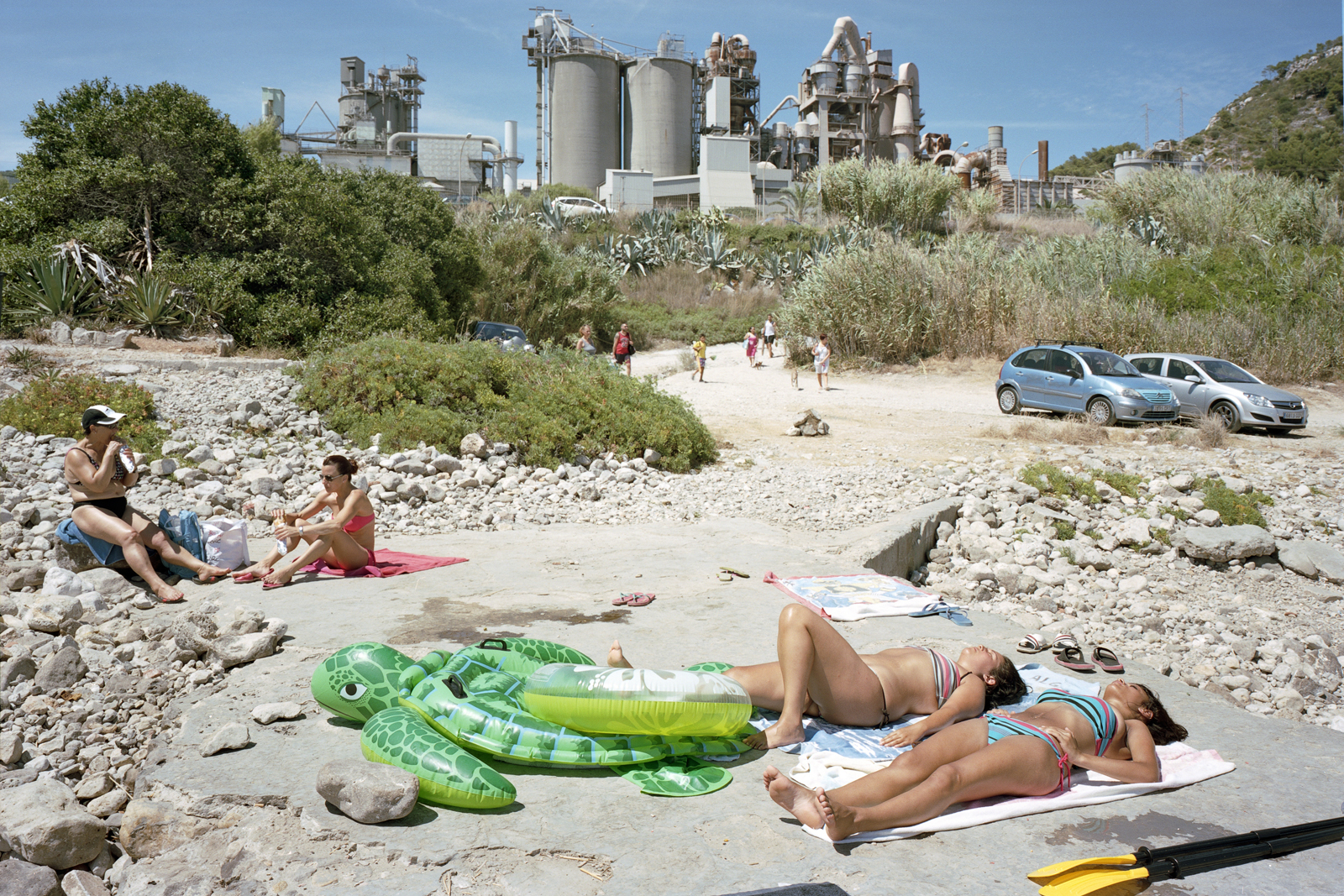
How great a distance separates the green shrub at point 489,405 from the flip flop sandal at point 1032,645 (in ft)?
20.3

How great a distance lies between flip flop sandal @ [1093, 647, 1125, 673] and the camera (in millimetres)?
4594

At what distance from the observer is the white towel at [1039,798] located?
2.96 meters

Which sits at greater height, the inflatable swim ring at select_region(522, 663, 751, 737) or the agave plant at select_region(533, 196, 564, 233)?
the agave plant at select_region(533, 196, 564, 233)

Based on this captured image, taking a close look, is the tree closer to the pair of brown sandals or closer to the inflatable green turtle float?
the inflatable green turtle float

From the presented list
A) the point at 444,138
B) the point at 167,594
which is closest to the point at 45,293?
the point at 167,594

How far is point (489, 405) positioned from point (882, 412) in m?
8.46

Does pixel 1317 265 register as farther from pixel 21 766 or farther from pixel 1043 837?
pixel 21 766

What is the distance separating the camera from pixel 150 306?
1477 cm

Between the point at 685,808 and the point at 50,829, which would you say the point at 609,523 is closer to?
the point at 685,808

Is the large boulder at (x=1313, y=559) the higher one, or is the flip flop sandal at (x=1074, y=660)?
the flip flop sandal at (x=1074, y=660)

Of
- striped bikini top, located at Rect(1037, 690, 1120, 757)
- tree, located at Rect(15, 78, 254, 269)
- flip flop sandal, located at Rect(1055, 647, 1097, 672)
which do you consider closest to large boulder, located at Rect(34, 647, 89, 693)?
striped bikini top, located at Rect(1037, 690, 1120, 757)

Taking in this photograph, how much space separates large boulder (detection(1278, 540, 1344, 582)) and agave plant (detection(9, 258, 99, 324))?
17.7 meters

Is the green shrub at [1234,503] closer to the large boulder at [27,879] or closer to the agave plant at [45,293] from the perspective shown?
the large boulder at [27,879]

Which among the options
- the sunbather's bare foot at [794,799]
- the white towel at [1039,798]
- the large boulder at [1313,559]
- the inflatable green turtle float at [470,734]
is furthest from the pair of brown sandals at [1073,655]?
the large boulder at [1313,559]
